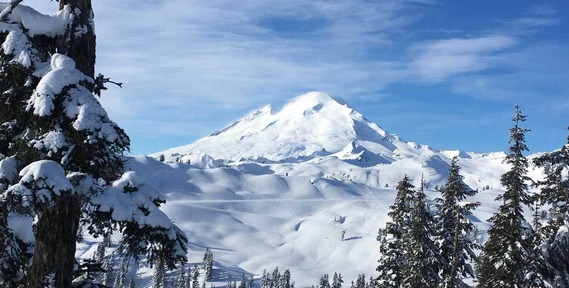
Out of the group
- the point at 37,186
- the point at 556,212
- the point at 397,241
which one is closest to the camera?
the point at 37,186

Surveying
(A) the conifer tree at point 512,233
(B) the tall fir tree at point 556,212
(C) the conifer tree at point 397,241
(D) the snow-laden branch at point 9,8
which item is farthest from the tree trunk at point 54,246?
(C) the conifer tree at point 397,241

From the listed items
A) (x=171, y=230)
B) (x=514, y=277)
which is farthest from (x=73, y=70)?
(x=514, y=277)

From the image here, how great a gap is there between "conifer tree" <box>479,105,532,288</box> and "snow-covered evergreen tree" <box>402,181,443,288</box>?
10.8ft

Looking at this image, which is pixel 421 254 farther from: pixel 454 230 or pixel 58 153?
pixel 58 153

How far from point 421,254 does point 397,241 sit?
2104 millimetres

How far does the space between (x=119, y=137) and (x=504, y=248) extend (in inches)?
918

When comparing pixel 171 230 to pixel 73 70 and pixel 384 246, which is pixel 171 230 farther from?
pixel 384 246

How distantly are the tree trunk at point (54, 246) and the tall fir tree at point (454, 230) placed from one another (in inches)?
931

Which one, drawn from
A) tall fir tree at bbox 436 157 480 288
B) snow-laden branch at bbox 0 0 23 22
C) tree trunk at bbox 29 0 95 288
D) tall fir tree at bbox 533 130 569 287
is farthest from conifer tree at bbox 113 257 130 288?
tall fir tree at bbox 436 157 480 288

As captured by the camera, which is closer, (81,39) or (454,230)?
(81,39)

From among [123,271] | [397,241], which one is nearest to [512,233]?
[397,241]

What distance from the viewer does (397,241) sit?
30.0 m

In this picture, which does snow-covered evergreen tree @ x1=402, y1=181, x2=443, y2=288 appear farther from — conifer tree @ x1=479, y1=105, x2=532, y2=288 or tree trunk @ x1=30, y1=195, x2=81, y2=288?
tree trunk @ x1=30, y1=195, x2=81, y2=288

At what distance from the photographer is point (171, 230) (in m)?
7.09
